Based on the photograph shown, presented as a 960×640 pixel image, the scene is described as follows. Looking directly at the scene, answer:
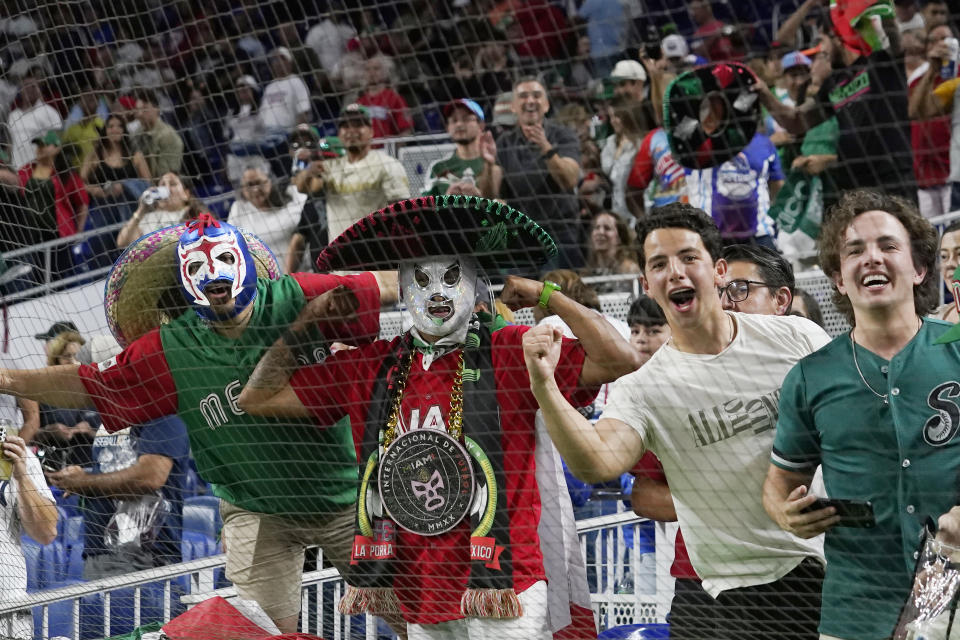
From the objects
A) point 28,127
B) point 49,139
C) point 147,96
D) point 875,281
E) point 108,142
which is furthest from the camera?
point 147,96

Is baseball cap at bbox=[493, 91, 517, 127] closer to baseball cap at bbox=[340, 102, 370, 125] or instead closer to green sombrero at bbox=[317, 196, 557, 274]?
baseball cap at bbox=[340, 102, 370, 125]

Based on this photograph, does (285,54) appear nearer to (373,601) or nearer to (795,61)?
(795,61)

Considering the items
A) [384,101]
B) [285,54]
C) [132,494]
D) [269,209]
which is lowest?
[132,494]

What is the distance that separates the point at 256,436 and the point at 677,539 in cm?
135

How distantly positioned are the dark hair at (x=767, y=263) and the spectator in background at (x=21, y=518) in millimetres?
2443

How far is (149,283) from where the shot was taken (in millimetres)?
4445

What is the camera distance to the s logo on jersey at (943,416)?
2758mm

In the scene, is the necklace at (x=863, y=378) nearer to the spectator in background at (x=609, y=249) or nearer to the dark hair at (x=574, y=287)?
the dark hair at (x=574, y=287)

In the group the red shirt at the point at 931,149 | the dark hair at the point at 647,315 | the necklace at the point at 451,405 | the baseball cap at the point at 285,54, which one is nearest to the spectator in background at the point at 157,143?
the baseball cap at the point at 285,54

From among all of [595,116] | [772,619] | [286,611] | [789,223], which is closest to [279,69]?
[595,116]

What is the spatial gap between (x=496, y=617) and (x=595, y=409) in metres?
1.89

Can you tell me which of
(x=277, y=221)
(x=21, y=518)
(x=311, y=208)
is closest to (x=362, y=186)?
(x=311, y=208)

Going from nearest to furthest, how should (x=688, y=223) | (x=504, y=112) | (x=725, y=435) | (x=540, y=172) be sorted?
(x=725, y=435) < (x=688, y=223) < (x=540, y=172) < (x=504, y=112)

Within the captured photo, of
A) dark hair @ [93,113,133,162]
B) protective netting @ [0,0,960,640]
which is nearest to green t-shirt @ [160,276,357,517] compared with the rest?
protective netting @ [0,0,960,640]
